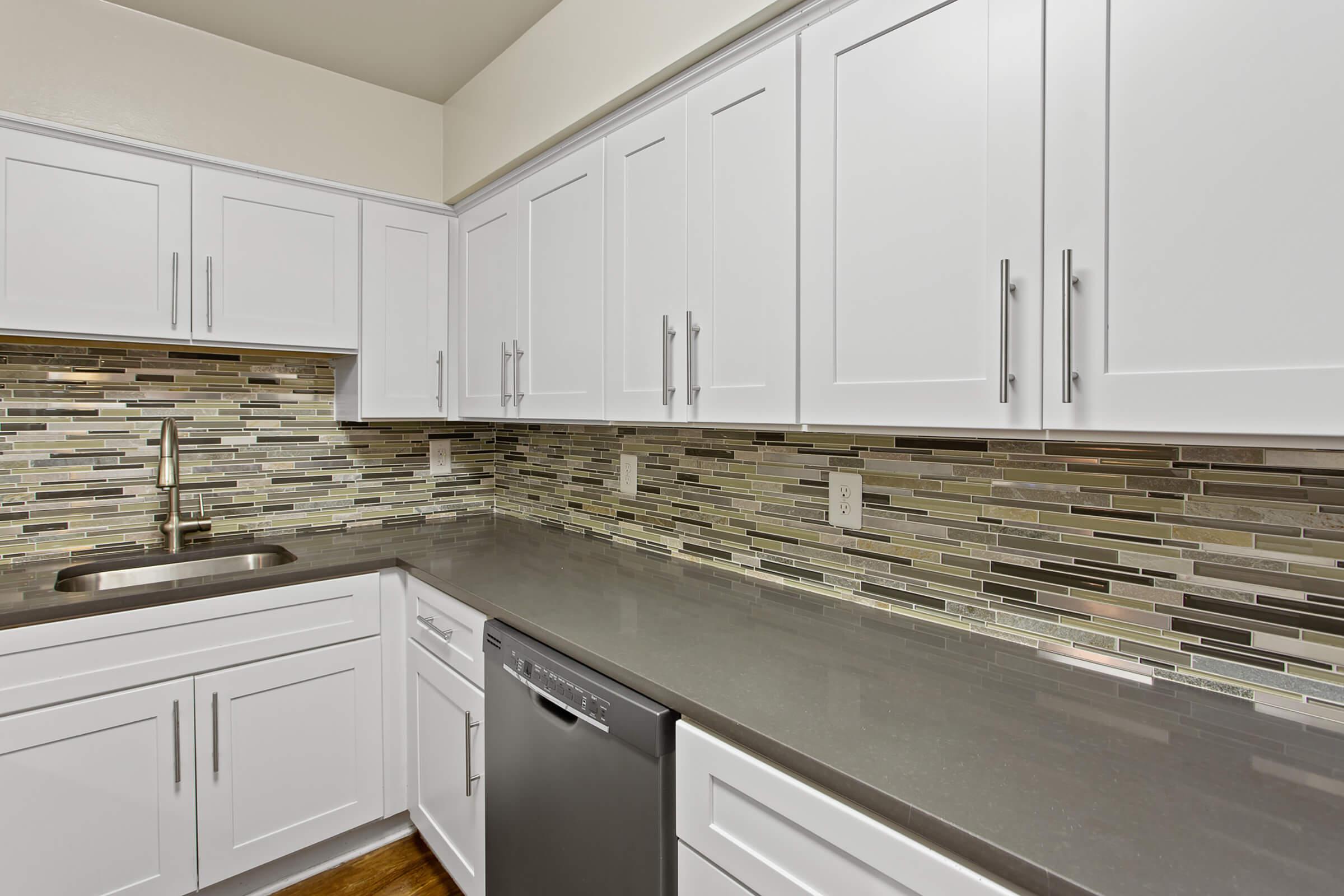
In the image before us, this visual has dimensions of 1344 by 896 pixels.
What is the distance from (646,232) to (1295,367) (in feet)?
4.04

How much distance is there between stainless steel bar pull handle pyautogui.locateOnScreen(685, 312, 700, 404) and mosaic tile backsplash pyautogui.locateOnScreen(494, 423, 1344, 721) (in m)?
0.31

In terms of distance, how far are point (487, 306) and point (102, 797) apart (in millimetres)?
1689

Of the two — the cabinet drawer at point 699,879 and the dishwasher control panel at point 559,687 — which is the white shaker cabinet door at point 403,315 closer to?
the dishwasher control panel at point 559,687

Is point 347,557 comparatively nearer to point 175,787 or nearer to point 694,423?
point 175,787

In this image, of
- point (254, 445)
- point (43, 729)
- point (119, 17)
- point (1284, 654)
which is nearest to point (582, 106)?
point (119, 17)

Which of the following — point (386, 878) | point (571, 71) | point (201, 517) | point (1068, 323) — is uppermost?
point (571, 71)

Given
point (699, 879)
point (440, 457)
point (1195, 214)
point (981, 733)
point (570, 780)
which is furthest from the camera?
point (440, 457)

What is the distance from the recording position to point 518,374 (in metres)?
2.08

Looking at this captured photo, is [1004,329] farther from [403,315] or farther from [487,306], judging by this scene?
[403,315]

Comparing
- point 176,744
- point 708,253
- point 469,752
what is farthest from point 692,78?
point 176,744

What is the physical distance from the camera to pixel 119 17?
1914 millimetres

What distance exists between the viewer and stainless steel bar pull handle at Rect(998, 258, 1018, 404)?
930 mm

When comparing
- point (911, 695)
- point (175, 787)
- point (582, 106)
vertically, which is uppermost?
point (582, 106)

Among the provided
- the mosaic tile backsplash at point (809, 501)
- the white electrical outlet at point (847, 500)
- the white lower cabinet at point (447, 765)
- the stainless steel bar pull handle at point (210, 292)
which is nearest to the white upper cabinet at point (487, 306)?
the mosaic tile backsplash at point (809, 501)
